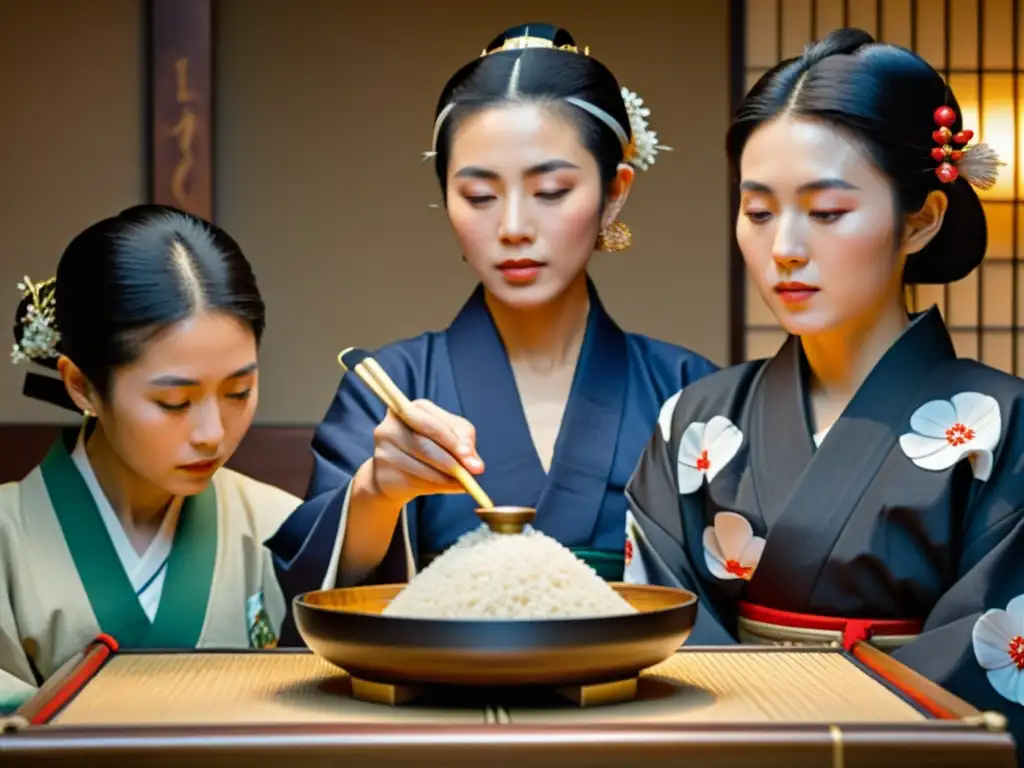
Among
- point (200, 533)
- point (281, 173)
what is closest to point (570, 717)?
point (200, 533)

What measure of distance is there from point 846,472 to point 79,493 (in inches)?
60.9

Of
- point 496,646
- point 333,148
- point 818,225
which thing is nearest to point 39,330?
point 818,225

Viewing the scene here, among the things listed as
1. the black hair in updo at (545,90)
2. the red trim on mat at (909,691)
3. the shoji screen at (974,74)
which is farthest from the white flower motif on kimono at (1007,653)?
the shoji screen at (974,74)

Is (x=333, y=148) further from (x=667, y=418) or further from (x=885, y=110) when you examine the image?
(x=885, y=110)

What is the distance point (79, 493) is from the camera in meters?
→ 3.12

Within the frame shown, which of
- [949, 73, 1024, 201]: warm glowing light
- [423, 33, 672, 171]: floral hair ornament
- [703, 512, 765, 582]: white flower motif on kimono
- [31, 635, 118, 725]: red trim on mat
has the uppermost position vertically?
[949, 73, 1024, 201]: warm glowing light

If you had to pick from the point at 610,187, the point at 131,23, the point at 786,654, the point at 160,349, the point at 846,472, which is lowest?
the point at 786,654

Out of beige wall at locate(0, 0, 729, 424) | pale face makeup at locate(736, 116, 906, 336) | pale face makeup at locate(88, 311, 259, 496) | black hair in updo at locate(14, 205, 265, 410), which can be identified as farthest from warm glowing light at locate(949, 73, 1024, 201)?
pale face makeup at locate(88, 311, 259, 496)

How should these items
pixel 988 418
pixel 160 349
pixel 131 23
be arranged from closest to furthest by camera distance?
pixel 988 418, pixel 160 349, pixel 131 23

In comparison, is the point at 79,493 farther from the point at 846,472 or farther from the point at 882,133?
the point at 882,133

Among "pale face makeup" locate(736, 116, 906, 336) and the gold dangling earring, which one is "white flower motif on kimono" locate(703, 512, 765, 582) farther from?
the gold dangling earring

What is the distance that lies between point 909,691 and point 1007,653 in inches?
27.8

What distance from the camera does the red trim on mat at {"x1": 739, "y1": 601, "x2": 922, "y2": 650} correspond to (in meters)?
2.59

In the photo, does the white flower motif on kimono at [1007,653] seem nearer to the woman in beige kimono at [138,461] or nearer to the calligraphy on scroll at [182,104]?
the woman in beige kimono at [138,461]
